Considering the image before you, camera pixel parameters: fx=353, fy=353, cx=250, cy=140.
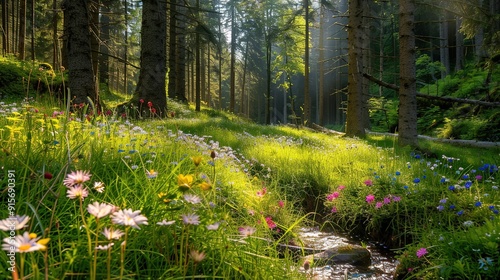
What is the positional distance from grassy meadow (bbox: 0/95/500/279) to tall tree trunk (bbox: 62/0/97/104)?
10.2 feet

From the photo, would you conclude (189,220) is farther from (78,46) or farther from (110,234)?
(78,46)

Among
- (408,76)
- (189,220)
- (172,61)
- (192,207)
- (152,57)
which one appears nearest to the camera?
(189,220)

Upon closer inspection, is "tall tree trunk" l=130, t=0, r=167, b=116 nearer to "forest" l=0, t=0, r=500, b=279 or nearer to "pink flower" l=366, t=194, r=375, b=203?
"forest" l=0, t=0, r=500, b=279

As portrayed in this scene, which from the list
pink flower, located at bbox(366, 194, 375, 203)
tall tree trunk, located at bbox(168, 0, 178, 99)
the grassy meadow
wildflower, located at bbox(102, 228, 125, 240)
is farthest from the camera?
tall tree trunk, located at bbox(168, 0, 178, 99)

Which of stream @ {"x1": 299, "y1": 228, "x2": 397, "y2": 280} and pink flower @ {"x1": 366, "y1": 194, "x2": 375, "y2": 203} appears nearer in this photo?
stream @ {"x1": 299, "y1": 228, "x2": 397, "y2": 280}

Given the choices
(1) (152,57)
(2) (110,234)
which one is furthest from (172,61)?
(2) (110,234)

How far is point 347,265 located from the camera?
128 inches

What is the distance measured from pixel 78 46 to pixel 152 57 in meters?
2.60

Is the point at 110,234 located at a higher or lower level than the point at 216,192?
higher

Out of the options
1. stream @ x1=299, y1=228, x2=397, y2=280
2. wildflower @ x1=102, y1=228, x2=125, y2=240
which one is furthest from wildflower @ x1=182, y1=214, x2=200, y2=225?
stream @ x1=299, y1=228, x2=397, y2=280

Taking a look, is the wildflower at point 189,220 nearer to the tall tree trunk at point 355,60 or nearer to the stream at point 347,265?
the stream at point 347,265

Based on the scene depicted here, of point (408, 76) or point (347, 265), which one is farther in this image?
point (408, 76)

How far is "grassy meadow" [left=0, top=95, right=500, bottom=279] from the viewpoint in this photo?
1499 millimetres

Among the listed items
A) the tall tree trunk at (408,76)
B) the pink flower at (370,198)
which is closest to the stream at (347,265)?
the pink flower at (370,198)
